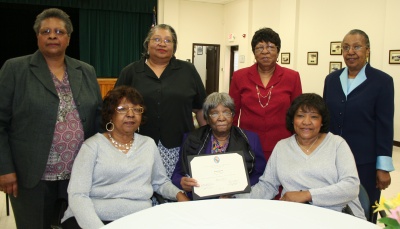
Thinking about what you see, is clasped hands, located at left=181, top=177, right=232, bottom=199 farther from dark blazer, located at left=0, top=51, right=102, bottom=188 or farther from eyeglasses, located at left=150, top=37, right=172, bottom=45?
eyeglasses, located at left=150, top=37, right=172, bottom=45

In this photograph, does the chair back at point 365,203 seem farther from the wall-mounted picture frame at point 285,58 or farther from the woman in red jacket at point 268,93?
the wall-mounted picture frame at point 285,58

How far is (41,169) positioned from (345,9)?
788 centimetres

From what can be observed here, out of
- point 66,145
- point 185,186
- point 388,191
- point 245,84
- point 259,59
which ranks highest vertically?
point 259,59

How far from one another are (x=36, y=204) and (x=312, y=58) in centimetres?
821

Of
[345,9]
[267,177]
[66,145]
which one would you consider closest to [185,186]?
[267,177]

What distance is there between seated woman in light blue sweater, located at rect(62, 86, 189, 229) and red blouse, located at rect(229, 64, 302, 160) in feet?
2.65

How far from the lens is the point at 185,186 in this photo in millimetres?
2191

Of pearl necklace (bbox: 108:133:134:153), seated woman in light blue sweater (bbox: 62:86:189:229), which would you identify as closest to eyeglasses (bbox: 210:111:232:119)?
seated woman in light blue sweater (bbox: 62:86:189:229)

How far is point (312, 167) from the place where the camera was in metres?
2.17

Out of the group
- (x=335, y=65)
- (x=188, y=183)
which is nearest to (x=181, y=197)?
(x=188, y=183)

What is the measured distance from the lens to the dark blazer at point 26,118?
213 centimetres

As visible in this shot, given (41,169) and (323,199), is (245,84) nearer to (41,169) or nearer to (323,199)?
(323,199)

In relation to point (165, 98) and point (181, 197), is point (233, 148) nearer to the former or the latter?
point (181, 197)

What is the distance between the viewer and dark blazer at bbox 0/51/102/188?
2.13 metres
